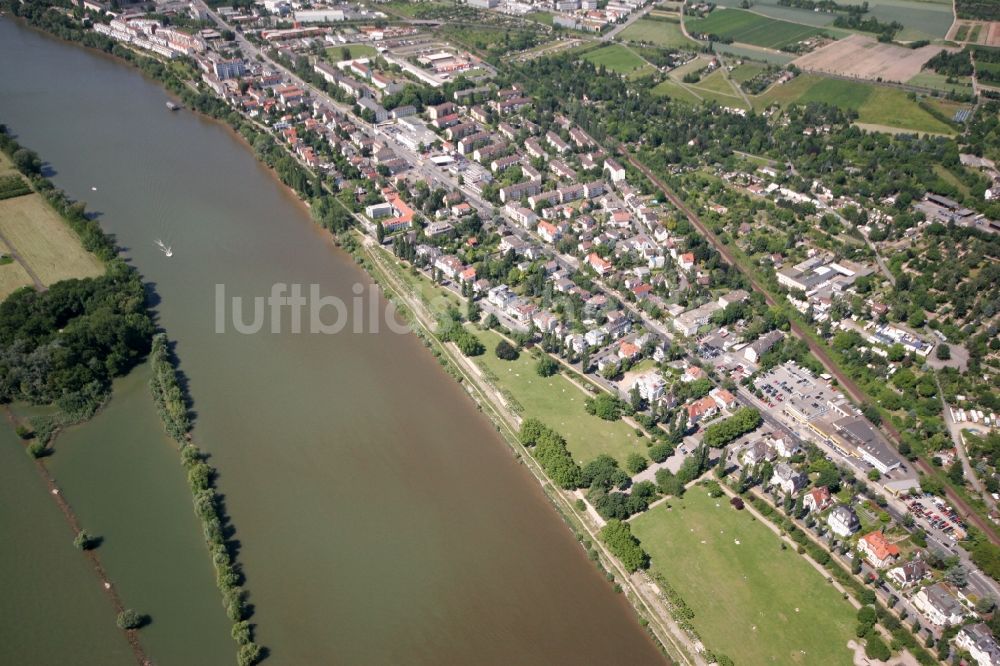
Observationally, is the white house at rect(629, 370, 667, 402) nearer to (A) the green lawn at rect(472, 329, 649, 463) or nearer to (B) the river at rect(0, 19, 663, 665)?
(A) the green lawn at rect(472, 329, 649, 463)

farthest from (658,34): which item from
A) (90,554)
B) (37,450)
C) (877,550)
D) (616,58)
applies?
(90,554)

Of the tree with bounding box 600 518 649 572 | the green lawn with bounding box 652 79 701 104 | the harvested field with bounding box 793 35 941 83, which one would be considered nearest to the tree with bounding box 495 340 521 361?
the tree with bounding box 600 518 649 572

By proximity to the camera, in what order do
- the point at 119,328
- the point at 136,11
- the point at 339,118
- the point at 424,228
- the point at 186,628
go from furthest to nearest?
1. the point at 136,11
2. the point at 339,118
3. the point at 424,228
4. the point at 119,328
5. the point at 186,628

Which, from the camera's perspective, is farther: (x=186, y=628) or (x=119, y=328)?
(x=119, y=328)

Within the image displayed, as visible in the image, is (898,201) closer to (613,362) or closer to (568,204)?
(568,204)

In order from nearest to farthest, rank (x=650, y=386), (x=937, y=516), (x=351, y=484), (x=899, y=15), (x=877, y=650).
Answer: (x=877, y=650)
(x=937, y=516)
(x=351, y=484)
(x=650, y=386)
(x=899, y=15)

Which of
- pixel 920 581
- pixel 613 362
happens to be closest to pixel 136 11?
pixel 613 362

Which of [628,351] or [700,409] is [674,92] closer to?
[628,351]
